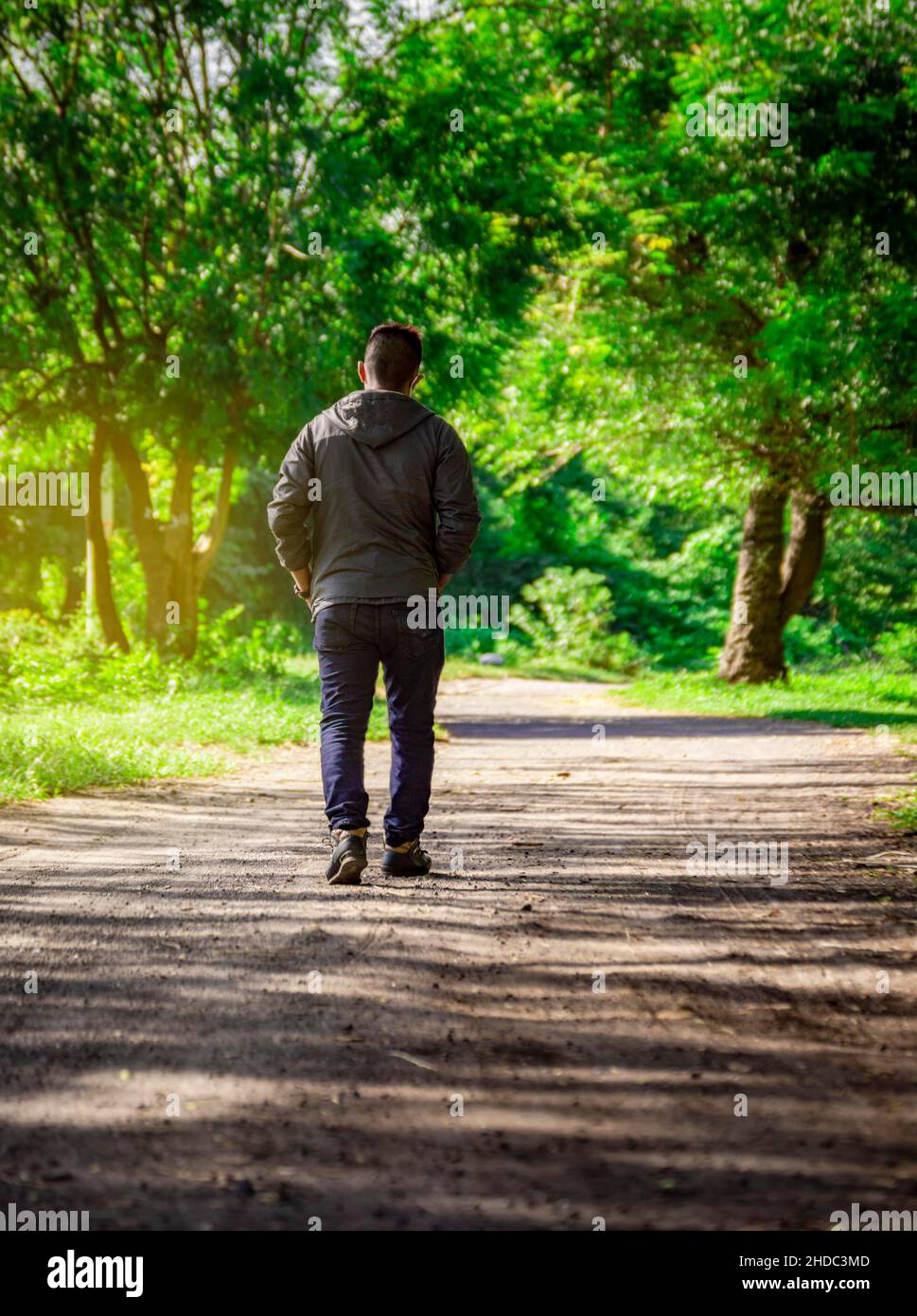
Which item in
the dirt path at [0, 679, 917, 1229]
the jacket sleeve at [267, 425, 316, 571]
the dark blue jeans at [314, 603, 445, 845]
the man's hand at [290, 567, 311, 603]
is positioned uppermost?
the jacket sleeve at [267, 425, 316, 571]

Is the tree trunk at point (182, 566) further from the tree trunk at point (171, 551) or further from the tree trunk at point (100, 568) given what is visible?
the tree trunk at point (100, 568)

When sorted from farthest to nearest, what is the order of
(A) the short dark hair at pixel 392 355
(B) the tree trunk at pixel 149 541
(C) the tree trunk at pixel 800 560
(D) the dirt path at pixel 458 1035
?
(C) the tree trunk at pixel 800 560, (B) the tree trunk at pixel 149 541, (A) the short dark hair at pixel 392 355, (D) the dirt path at pixel 458 1035

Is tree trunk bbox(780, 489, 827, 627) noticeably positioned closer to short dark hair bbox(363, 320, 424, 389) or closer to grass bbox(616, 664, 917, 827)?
grass bbox(616, 664, 917, 827)

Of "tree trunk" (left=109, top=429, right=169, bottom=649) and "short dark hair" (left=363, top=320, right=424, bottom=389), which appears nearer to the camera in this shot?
"short dark hair" (left=363, top=320, right=424, bottom=389)

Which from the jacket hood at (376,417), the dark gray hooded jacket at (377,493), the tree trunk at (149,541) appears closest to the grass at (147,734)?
the tree trunk at (149,541)

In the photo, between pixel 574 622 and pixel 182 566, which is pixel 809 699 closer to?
pixel 182 566

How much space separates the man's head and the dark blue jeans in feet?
3.21

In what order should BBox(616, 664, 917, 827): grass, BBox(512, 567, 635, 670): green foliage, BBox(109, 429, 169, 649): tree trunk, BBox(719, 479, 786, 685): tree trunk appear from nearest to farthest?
BBox(616, 664, 917, 827): grass → BBox(109, 429, 169, 649): tree trunk → BBox(719, 479, 786, 685): tree trunk → BBox(512, 567, 635, 670): green foliage

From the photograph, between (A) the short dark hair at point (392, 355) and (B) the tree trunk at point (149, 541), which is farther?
(B) the tree trunk at point (149, 541)

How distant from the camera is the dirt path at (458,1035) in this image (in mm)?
2496

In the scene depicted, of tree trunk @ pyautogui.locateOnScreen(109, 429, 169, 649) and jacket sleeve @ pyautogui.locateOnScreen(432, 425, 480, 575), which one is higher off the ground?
tree trunk @ pyautogui.locateOnScreen(109, 429, 169, 649)

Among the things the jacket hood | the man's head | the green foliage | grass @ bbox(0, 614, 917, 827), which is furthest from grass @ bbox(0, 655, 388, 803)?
the green foliage

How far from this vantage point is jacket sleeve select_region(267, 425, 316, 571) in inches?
213

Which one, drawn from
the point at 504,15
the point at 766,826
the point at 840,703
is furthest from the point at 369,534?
the point at 504,15
